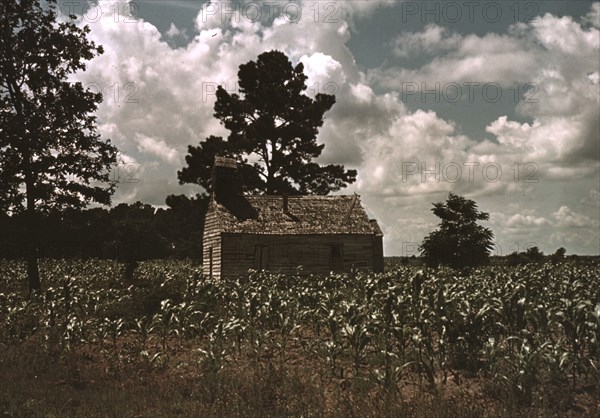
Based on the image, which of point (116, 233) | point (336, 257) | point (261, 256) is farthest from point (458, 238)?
point (116, 233)

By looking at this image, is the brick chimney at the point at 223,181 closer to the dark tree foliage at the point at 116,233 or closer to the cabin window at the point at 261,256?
the cabin window at the point at 261,256

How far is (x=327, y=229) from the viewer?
100ft

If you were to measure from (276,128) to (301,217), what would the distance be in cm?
1291

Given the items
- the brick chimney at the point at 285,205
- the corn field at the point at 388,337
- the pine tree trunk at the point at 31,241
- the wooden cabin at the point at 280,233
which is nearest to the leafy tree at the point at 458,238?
the wooden cabin at the point at 280,233

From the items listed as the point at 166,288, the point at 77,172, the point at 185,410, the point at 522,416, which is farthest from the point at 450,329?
the point at 77,172

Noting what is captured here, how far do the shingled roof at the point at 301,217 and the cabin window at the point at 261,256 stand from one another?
104 centimetres

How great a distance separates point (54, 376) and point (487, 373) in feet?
26.3

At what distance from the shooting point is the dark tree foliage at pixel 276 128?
41.2 m

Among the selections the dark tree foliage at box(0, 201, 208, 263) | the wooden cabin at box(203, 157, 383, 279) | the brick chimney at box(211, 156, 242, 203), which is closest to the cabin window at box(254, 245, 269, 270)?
the wooden cabin at box(203, 157, 383, 279)

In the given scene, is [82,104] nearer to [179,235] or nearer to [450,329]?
[450,329]

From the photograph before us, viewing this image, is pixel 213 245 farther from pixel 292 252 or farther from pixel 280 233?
pixel 292 252

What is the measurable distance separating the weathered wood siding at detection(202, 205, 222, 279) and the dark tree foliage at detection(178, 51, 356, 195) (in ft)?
28.1

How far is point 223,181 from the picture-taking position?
32.1 metres

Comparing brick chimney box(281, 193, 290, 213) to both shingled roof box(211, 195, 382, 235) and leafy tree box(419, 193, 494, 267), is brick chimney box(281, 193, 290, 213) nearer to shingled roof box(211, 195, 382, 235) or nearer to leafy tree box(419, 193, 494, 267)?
shingled roof box(211, 195, 382, 235)
